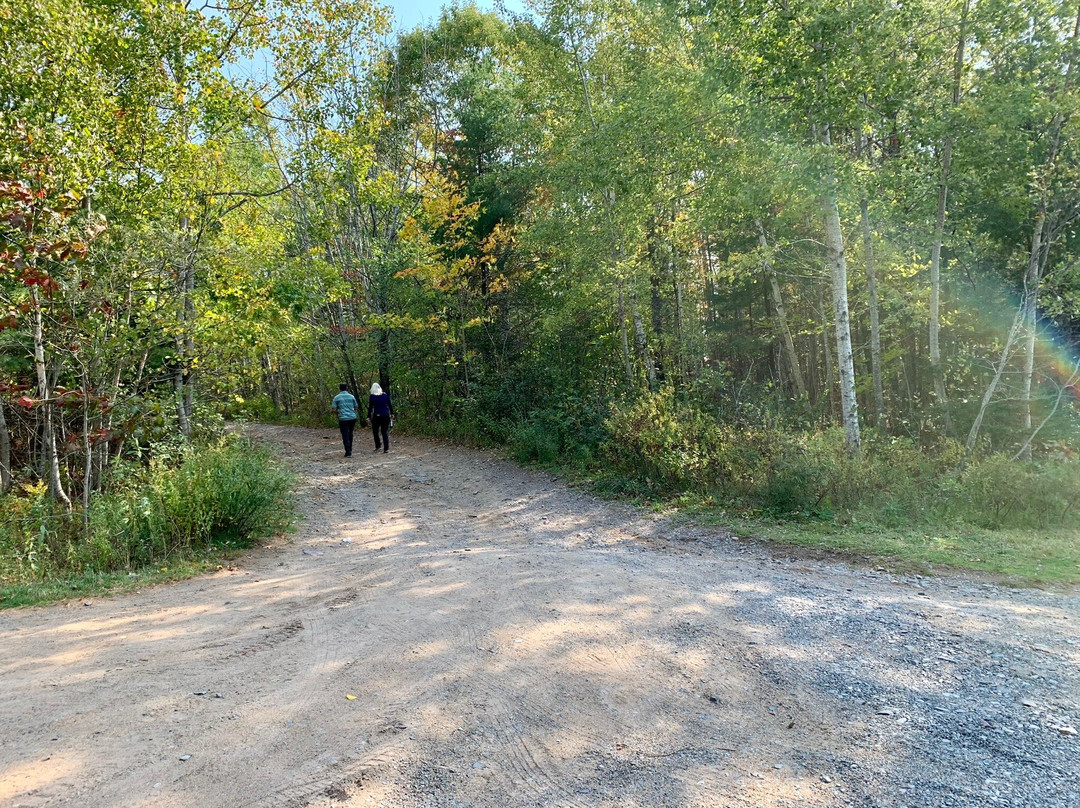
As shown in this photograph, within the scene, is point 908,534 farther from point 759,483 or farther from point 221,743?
point 221,743

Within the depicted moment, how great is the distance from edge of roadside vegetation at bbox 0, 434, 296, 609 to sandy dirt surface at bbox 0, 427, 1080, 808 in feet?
2.00

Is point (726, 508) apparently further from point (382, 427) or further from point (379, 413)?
point (382, 427)

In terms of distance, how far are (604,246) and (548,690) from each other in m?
12.5

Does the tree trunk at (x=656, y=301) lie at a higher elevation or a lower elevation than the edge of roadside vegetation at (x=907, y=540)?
higher

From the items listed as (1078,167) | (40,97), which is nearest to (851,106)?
(1078,167)

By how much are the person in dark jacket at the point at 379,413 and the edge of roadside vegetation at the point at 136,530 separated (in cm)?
708

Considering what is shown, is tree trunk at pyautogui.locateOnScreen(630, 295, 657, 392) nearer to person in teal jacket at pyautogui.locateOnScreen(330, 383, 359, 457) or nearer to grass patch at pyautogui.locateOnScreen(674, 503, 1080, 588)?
grass patch at pyautogui.locateOnScreen(674, 503, 1080, 588)

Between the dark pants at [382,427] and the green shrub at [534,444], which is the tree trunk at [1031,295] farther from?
the dark pants at [382,427]

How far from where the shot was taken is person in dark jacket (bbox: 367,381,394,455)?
658 inches

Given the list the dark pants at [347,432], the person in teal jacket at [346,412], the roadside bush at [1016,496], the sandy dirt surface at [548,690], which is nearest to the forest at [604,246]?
the roadside bush at [1016,496]

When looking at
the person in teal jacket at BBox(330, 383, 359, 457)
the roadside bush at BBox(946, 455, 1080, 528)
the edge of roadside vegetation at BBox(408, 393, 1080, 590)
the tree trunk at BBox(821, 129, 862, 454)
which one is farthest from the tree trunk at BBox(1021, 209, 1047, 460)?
the person in teal jacket at BBox(330, 383, 359, 457)

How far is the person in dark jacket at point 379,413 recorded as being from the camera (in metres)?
16.7

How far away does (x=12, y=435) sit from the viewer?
1088 cm

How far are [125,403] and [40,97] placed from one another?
4.04m
